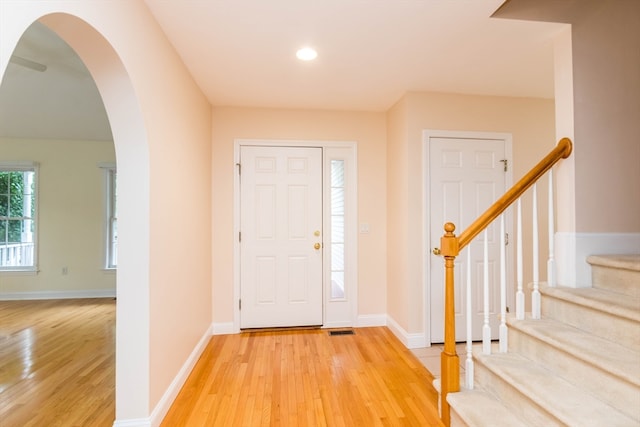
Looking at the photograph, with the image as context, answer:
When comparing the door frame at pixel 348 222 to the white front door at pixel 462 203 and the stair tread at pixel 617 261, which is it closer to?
the white front door at pixel 462 203

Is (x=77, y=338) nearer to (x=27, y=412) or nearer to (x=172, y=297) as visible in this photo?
(x=27, y=412)

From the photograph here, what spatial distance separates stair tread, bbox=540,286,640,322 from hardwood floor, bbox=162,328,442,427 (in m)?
1.03

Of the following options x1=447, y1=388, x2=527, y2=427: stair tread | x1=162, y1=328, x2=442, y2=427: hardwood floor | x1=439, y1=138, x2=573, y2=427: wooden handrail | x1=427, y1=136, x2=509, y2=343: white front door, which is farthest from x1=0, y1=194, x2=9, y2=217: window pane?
x1=447, y1=388, x2=527, y2=427: stair tread

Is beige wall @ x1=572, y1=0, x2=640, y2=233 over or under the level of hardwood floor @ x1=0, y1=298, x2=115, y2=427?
over

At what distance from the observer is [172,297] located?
2064mm

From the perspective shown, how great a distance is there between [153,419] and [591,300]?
246 cm

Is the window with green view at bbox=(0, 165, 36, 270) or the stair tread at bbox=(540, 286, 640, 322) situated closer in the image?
the stair tread at bbox=(540, 286, 640, 322)

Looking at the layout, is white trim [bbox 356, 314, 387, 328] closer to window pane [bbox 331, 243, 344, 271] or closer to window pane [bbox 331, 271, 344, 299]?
window pane [bbox 331, 271, 344, 299]

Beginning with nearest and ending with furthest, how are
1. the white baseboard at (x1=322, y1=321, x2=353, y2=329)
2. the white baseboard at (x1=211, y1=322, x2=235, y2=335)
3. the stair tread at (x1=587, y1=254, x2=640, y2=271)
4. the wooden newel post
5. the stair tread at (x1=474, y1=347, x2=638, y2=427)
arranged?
the stair tread at (x1=474, y1=347, x2=638, y2=427) → the stair tread at (x1=587, y1=254, x2=640, y2=271) → the wooden newel post → the white baseboard at (x1=211, y1=322, x2=235, y2=335) → the white baseboard at (x1=322, y1=321, x2=353, y2=329)

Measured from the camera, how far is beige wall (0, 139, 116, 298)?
4.73m

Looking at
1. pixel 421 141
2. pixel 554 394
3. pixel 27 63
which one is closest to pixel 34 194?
pixel 27 63

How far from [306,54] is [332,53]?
7.6 inches

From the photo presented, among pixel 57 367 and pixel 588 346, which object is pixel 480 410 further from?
pixel 57 367

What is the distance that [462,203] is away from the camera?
2.94 m
